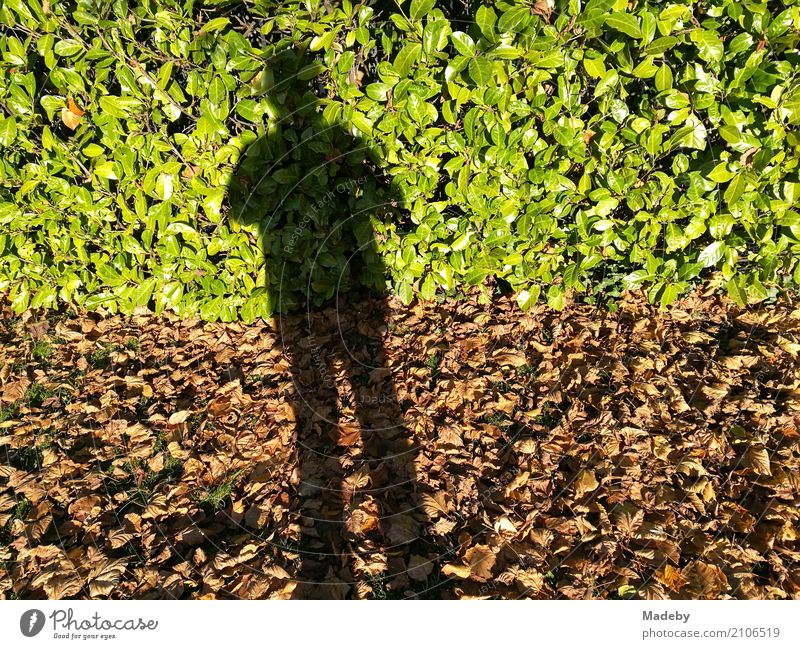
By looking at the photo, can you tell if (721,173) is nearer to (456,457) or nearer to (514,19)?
(514,19)

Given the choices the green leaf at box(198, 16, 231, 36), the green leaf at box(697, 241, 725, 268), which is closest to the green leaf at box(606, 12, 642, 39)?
the green leaf at box(697, 241, 725, 268)

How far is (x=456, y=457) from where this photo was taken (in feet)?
8.68

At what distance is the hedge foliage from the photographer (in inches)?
100

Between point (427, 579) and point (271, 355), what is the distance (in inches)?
68.6

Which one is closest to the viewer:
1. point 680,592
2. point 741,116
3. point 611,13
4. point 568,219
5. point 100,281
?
point 680,592

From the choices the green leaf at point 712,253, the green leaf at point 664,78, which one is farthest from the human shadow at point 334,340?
the green leaf at point 712,253

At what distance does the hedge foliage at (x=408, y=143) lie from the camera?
2545 mm

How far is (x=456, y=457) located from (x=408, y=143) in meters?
1.80

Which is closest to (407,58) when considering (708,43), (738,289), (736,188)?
(708,43)

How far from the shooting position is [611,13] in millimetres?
2396

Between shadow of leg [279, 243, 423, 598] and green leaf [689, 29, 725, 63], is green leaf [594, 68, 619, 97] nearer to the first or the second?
green leaf [689, 29, 725, 63]

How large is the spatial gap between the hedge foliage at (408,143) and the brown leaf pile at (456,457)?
0.33m

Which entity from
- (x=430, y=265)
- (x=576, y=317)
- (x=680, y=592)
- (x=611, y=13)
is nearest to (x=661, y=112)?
(x=611, y=13)

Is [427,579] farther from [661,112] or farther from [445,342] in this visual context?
[661,112]
